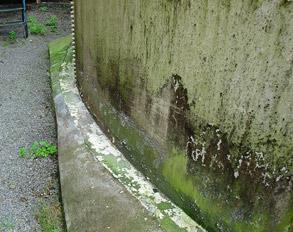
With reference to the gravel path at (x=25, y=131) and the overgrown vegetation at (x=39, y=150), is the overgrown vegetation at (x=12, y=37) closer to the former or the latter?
the gravel path at (x=25, y=131)

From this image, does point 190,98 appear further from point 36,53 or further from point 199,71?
point 36,53

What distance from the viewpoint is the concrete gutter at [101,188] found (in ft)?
11.0

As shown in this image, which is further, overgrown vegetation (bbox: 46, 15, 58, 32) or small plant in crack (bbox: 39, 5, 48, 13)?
small plant in crack (bbox: 39, 5, 48, 13)

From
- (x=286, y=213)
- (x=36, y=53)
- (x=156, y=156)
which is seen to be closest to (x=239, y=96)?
(x=286, y=213)

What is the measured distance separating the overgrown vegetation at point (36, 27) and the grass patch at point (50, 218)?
17.2 feet

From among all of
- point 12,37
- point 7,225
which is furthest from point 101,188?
point 12,37

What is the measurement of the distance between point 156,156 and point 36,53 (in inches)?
186

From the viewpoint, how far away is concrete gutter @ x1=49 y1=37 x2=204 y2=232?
3355 mm

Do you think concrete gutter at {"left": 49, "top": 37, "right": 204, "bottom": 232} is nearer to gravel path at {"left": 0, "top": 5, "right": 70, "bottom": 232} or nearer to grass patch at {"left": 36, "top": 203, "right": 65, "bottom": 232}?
grass patch at {"left": 36, "top": 203, "right": 65, "bottom": 232}

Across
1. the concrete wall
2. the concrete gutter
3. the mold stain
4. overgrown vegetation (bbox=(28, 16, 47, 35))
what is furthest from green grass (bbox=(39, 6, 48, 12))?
the mold stain

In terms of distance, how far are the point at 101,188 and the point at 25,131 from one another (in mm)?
1985

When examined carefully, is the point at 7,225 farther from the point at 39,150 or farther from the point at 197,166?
the point at 197,166

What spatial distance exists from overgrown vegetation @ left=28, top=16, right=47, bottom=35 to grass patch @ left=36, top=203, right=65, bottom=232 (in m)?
5.25

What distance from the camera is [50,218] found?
3951mm
